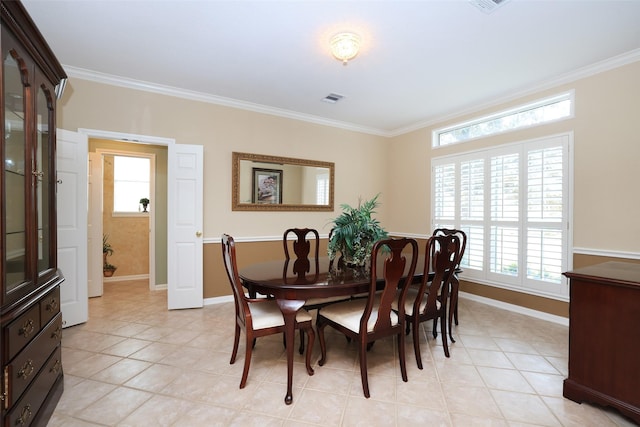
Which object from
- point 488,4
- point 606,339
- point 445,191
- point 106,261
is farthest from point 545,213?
point 106,261

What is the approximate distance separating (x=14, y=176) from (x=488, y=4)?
10.0 feet

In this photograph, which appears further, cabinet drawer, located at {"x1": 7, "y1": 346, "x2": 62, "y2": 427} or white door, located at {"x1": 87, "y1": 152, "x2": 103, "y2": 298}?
white door, located at {"x1": 87, "y1": 152, "x2": 103, "y2": 298}

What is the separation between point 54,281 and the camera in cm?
180

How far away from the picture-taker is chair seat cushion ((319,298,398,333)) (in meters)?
2.07

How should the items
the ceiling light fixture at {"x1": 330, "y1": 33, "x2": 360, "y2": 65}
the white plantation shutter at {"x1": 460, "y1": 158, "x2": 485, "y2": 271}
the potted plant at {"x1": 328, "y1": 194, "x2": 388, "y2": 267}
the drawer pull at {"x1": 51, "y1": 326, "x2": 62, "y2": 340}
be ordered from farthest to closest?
the white plantation shutter at {"x1": 460, "y1": 158, "x2": 485, "y2": 271} < the potted plant at {"x1": 328, "y1": 194, "x2": 388, "y2": 267} < the ceiling light fixture at {"x1": 330, "y1": 33, "x2": 360, "y2": 65} < the drawer pull at {"x1": 51, "y1": 326, "x2": 62, "y2": 340}

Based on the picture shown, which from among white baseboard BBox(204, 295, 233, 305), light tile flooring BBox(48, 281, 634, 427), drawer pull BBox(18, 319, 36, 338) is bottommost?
light tile flooring BBox(48, 281, 634, 427)

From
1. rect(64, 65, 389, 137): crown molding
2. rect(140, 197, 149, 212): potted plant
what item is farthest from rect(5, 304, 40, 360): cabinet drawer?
rect(140, 197, 149, 212): potted plant

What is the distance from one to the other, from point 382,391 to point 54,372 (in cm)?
208

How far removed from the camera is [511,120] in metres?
3.71

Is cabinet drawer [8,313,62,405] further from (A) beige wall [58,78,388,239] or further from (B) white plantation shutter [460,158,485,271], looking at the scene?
A: (B) white plantation shutter [460,158,485,271]

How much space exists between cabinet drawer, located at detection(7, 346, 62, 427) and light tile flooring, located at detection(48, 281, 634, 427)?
0.19 meters

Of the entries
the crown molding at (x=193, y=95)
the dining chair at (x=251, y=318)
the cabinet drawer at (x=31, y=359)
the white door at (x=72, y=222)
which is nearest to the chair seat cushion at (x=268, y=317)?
the dining chair at (x=251, y=318)

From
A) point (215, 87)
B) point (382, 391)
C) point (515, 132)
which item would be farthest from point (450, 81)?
point (382, 391)

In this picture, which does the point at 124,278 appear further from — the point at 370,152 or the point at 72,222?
the point at 370,152
